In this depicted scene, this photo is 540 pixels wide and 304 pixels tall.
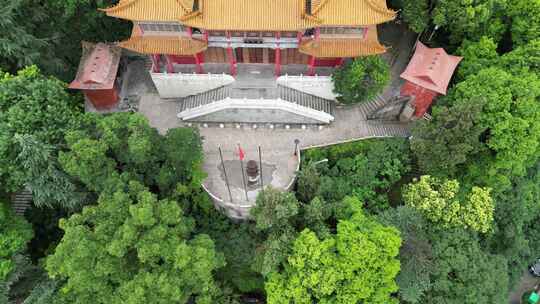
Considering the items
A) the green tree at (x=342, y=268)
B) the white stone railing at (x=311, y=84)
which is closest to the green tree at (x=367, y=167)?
the white stone railing at (x=311, y=84)

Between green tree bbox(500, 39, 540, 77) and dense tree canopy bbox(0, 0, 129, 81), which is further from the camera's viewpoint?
green tree bbox(500, 39, 540, 77)

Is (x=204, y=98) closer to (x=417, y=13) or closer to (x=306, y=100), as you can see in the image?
(x=306, y=100)

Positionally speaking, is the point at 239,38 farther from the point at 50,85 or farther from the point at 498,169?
the point at 498,169

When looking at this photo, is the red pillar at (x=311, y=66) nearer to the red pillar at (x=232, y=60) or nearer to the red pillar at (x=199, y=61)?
the red pillar at (x=232, y=60)

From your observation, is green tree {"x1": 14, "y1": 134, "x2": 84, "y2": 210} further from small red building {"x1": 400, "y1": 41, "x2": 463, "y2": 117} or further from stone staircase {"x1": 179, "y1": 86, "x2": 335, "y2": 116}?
small red building {"x1": 400, "y1": 41, "x2": 463, "y2": 117}

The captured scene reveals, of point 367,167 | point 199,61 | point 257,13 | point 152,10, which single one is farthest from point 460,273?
point 152,10

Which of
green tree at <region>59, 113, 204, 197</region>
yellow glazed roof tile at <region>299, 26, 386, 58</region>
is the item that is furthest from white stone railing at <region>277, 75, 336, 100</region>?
green tree at <region>59, 113, 204, 197</region>
